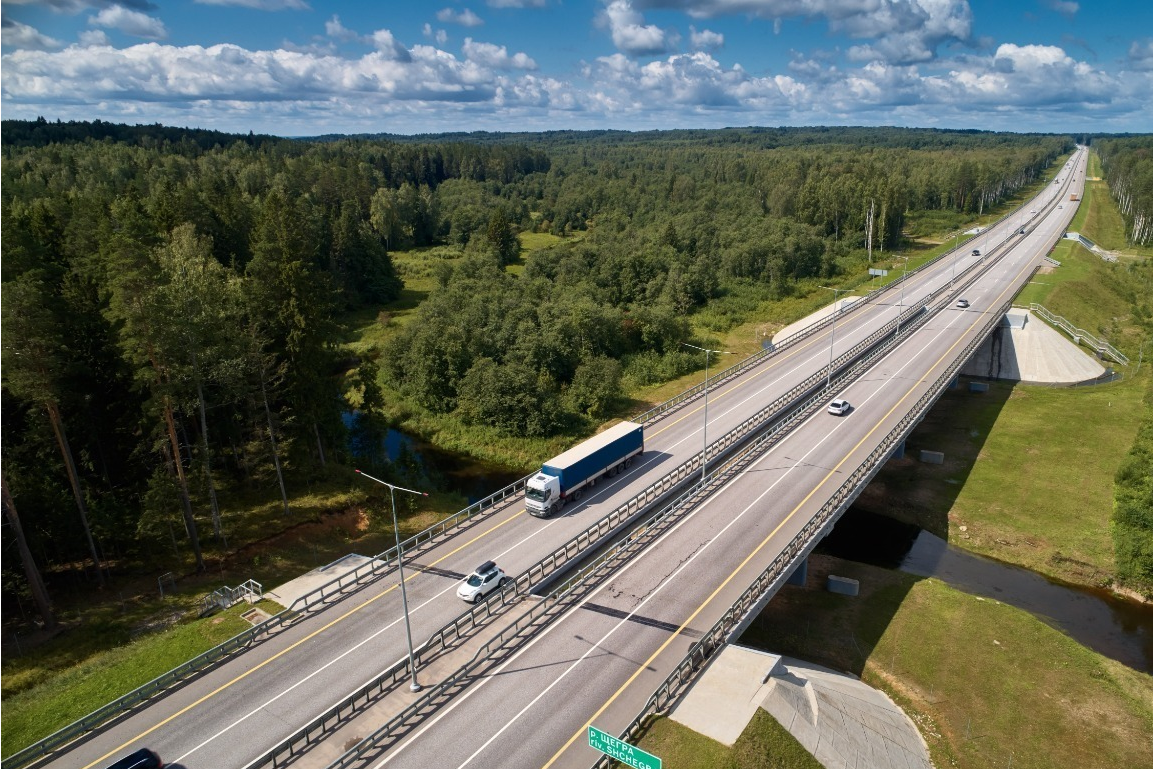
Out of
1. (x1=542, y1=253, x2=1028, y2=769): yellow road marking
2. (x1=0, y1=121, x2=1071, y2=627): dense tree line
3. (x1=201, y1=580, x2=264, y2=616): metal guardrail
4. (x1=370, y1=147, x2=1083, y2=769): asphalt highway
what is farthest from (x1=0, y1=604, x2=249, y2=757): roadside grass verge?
(x1=542, y1=253, x2=1028, y2=769): yellow road marking

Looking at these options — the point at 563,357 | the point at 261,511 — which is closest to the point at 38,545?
the point at 261,511

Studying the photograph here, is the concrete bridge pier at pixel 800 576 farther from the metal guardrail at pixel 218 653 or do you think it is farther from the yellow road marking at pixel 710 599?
the metal guardrail at pixel 218 653

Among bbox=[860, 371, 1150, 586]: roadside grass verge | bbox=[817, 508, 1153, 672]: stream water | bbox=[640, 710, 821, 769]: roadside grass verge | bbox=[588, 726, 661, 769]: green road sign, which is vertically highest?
bbox=[588, 726, 661, 769]: green road sign

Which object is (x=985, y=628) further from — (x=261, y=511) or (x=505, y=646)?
(x=261, y=511)

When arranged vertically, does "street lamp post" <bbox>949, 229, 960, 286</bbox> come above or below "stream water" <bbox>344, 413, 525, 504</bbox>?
above

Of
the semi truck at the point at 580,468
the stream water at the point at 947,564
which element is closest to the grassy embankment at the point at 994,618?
the stream water at the point at 947,564

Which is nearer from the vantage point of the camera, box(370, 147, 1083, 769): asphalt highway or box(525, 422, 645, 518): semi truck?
box(370, 147, 1083, 769): asphalt highway

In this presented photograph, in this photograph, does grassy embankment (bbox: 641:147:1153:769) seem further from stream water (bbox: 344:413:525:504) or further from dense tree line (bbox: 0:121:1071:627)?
dense tree line (bbox: 0:121:1071:627)
